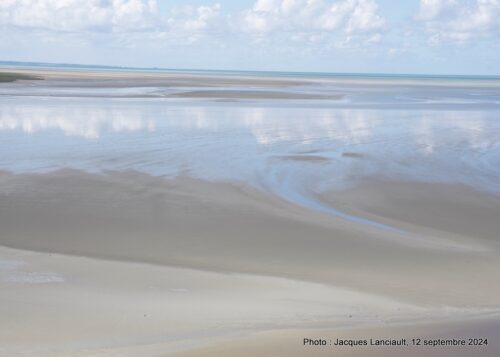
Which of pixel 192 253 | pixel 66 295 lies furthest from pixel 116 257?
pixel 66 295

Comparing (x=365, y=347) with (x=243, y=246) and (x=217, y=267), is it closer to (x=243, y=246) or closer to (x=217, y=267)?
(x=217, y=267)

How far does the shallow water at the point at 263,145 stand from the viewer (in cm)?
1368

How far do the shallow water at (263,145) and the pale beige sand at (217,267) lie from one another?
1.22 m

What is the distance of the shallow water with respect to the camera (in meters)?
13.7

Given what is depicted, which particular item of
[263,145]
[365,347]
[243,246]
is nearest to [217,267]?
[243,246]

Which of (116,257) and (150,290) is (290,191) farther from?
(150,290)

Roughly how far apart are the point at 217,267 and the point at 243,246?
37.5 inches

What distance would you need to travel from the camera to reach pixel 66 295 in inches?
256

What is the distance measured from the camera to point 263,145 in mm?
17844

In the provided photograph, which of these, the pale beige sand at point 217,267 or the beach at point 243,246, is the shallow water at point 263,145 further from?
the pale beige sand at point 217,267

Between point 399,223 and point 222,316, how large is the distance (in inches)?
182

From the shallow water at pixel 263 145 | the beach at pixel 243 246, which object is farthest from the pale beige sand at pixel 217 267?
the shallow water at pixel 263 145

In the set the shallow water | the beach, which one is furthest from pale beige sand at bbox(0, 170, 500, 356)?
the shallow water

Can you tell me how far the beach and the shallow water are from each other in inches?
4.3
